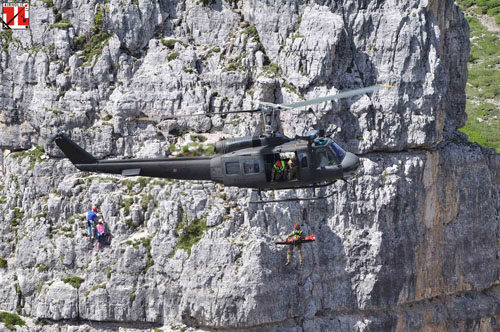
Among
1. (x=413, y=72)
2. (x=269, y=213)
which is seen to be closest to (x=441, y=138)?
(x=413, y=72)

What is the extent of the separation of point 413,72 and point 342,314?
14.2 m

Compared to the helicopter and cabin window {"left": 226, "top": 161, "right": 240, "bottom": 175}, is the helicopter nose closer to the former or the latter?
the helicopter

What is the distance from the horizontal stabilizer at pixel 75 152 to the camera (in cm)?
3222

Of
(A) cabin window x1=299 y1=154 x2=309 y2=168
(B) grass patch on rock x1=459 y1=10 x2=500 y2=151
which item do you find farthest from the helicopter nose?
(B) grass patch on rock x1=459 y1=10 x2=500 y2=151

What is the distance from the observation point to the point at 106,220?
1601 inches

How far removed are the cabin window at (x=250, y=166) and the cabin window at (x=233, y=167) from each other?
0.28m

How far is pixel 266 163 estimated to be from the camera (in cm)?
2991

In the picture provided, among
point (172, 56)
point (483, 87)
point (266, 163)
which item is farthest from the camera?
point (483, 87)

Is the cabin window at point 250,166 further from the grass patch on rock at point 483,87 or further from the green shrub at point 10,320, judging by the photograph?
the grass patch on rock at point 483,87

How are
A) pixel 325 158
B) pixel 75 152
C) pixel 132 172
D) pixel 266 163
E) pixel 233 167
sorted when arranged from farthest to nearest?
pixel 75 152, pixel 132 172, pixel 233 167, pixel 325 158, pixel 266 163

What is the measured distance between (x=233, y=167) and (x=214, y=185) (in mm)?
10169

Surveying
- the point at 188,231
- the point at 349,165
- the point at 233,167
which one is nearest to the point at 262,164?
the point at 233,167

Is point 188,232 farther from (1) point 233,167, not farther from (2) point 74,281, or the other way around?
(1) point 233,167

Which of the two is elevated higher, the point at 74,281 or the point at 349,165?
the point at 349,165
